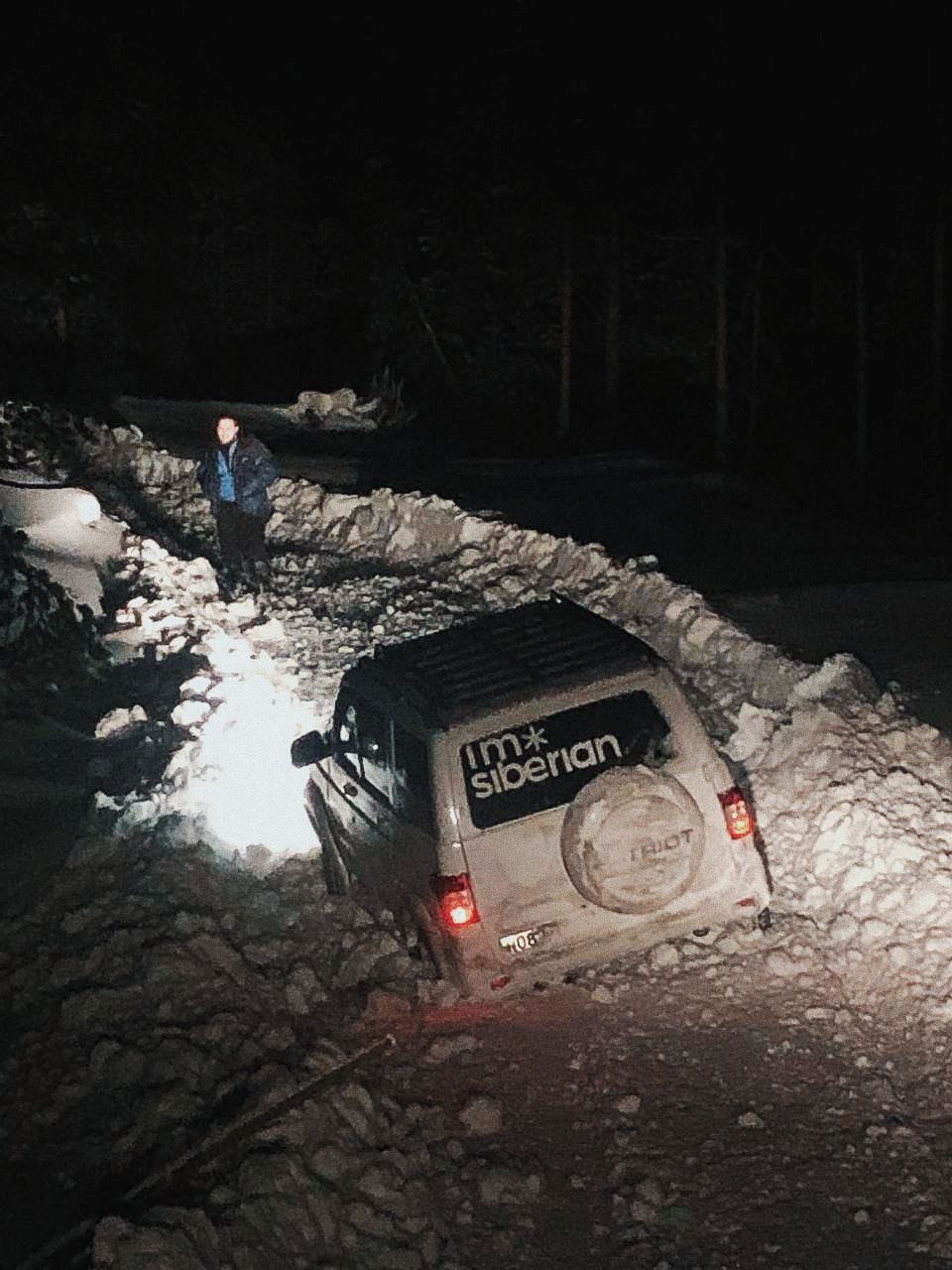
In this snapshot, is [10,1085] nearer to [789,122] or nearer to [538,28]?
[789,122]

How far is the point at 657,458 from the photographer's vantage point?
3130 centimetres

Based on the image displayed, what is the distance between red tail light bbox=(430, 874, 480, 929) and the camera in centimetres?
738

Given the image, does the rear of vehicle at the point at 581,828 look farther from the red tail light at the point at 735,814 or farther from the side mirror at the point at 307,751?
the side mirror at the point at 307,751

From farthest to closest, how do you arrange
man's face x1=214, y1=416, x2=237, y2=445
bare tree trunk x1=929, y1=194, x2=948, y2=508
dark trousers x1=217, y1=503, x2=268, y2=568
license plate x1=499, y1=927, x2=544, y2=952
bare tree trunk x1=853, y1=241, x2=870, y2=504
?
bare tree trunk x1=853, y1=241, x2=870, y2=504, bare tree trunk x1=929, y1=194, x2=948, y2=508, dark trousers x1=217, y1=503, x2=268, y2=568, man's face x1=214, y1=416, x2=237, y2=445, license plate x1=499, y1=927, x2=544, y2=952

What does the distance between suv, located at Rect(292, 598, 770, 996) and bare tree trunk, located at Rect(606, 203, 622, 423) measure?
31.9 meters

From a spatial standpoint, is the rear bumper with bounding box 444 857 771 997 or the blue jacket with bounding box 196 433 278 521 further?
the blue jacket with bounding box 196 433 278 521

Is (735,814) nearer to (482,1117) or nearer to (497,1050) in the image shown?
(497,1050)

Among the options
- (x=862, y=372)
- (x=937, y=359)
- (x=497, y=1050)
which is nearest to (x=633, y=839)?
(x=497, y=1050)

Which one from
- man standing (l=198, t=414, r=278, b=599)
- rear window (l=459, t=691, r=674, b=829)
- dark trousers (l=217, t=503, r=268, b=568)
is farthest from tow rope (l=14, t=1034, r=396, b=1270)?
dark trousers (l=217, t=503, r=268, b=568)

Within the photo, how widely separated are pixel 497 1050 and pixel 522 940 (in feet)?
1.71

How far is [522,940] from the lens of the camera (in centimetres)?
748

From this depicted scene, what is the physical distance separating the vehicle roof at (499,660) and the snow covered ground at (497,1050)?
1.41 m

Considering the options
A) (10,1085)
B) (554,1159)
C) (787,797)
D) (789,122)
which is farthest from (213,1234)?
(789,122)

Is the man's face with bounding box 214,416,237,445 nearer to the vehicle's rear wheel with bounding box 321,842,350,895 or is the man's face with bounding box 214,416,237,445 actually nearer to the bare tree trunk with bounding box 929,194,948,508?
the vehicle's rear wheel with bounding box 321,842,350,895
